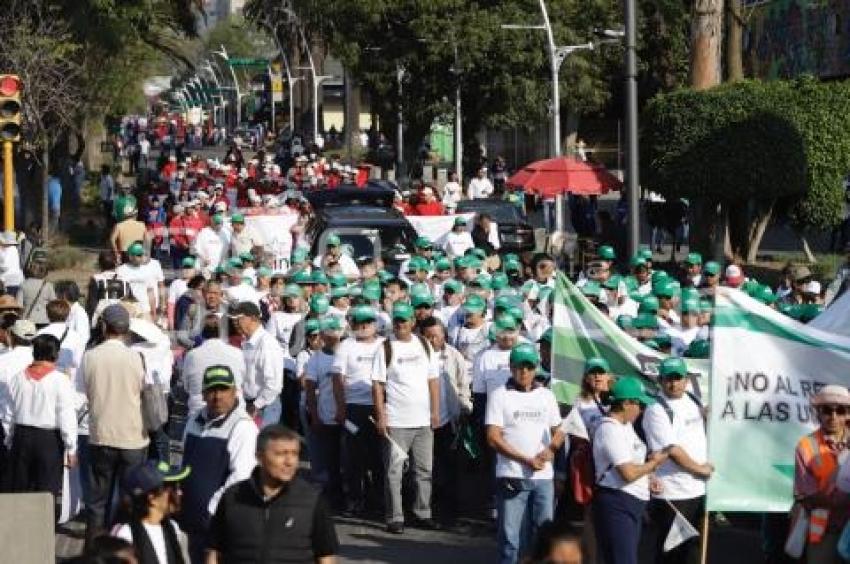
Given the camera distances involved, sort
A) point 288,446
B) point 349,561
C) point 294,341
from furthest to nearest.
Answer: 1. point 294,341
2. point 349,561
3. point 288,446

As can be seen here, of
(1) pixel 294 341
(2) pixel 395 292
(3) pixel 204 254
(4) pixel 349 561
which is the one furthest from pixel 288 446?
(3) pixel 204 254

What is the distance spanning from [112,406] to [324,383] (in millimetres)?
2298

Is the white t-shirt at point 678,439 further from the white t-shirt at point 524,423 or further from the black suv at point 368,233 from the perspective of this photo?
the black suv at point 368,233

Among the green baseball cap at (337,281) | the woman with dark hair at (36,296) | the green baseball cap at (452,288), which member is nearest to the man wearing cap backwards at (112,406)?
the green baseball cap at (452,288)

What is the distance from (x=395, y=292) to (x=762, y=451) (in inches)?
280

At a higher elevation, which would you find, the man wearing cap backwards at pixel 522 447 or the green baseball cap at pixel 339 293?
the green baseball cap at pixel 339 293

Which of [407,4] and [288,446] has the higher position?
[407,4]

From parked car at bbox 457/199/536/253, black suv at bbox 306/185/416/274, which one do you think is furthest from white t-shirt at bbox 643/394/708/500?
parked car at bbox 457/199/536/253

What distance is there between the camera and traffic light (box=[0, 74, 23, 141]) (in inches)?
782

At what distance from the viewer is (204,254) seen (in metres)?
24.6

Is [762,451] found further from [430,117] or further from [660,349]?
[430,117]

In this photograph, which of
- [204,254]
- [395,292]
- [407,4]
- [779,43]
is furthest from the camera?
[779,43]

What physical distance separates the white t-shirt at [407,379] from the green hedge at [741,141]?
14860 millimetres

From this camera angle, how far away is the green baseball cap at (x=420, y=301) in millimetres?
15562
